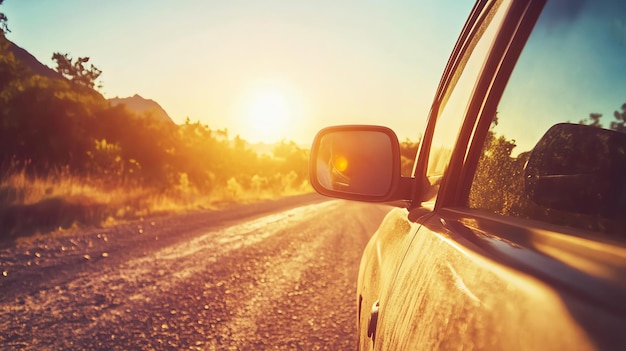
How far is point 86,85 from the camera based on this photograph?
34.8 meters

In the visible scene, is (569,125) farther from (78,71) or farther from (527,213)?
(78,71)

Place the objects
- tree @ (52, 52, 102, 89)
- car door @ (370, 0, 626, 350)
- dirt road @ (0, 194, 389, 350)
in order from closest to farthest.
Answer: car door @ (370, 0, 626, 350), dirt road @ (0, 194, 389, 350), tree @ (52, 52, 102, 89)

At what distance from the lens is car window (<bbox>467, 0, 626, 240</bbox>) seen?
2.44ft

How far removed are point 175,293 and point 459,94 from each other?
404 centimetres

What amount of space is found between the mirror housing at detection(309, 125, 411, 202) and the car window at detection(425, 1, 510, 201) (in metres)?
0.16

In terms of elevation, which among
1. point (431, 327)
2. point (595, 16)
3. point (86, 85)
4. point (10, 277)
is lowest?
point (10, 277)

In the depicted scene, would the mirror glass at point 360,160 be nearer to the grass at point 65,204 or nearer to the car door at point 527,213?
the car door at point 527,213

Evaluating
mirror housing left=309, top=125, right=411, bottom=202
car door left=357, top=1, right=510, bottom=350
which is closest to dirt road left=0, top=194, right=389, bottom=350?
car door left=357, top=1, right=510, bottom=350

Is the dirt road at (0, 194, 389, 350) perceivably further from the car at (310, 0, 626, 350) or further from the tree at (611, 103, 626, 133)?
the tree at (611, 103, 626, 133)

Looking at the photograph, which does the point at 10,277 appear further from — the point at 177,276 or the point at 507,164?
the point at 507,164

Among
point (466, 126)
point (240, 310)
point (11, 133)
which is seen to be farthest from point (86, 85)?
point (466, 126)

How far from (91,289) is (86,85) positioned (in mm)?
34103

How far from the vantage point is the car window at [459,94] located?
1.44 metres

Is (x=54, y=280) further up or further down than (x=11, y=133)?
further down
